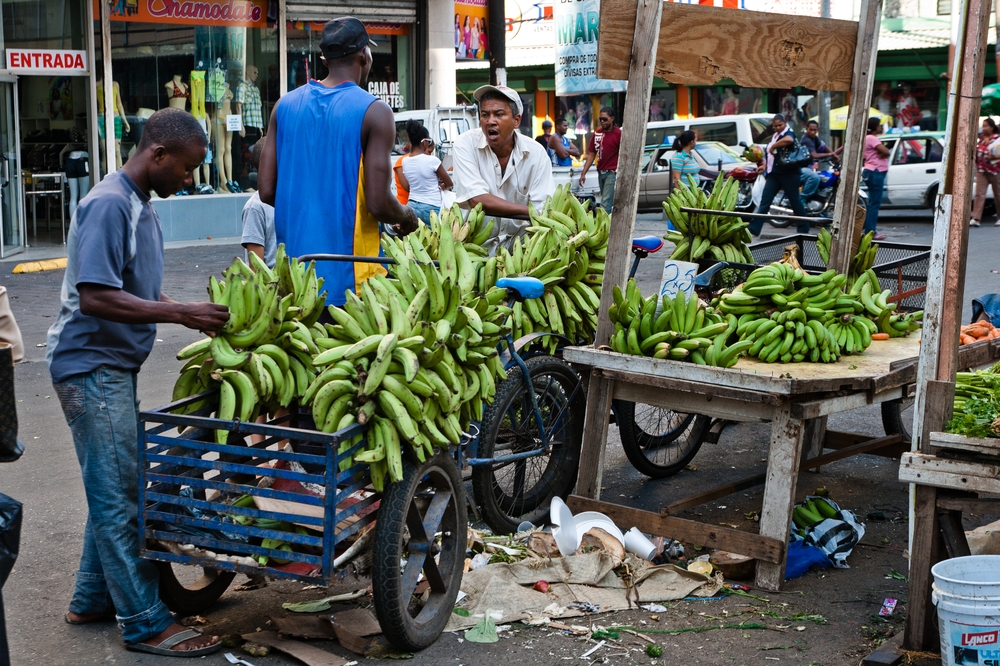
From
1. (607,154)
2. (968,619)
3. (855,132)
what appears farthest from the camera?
(607,154)

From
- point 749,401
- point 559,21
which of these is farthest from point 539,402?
point 559,21

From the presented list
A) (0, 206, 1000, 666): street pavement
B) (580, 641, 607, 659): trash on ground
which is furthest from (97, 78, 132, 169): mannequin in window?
(580, 641, 607, 659): trash on ground

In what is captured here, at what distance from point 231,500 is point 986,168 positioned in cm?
1859

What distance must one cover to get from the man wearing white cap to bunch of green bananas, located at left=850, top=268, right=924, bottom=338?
1.86 metres

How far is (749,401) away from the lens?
4719mm

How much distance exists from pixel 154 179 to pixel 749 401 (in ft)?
8.70

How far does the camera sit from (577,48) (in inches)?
759

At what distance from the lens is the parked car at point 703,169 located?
2080 cm

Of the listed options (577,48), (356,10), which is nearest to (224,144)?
A: (356,10)

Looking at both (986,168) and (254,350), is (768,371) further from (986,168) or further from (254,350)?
(986,168)

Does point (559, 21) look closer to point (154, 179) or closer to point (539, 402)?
point (539, 402)

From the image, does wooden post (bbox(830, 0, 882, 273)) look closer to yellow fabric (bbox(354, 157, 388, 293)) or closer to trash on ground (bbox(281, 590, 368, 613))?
yellow fabric (bbox(354, 157, 388, 293))

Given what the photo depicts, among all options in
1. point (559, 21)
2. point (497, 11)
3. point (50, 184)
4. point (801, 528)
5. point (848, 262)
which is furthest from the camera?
point (559, 21)

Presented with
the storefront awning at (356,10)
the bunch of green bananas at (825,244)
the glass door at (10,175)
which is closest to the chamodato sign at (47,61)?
the glass door at (10,175)
